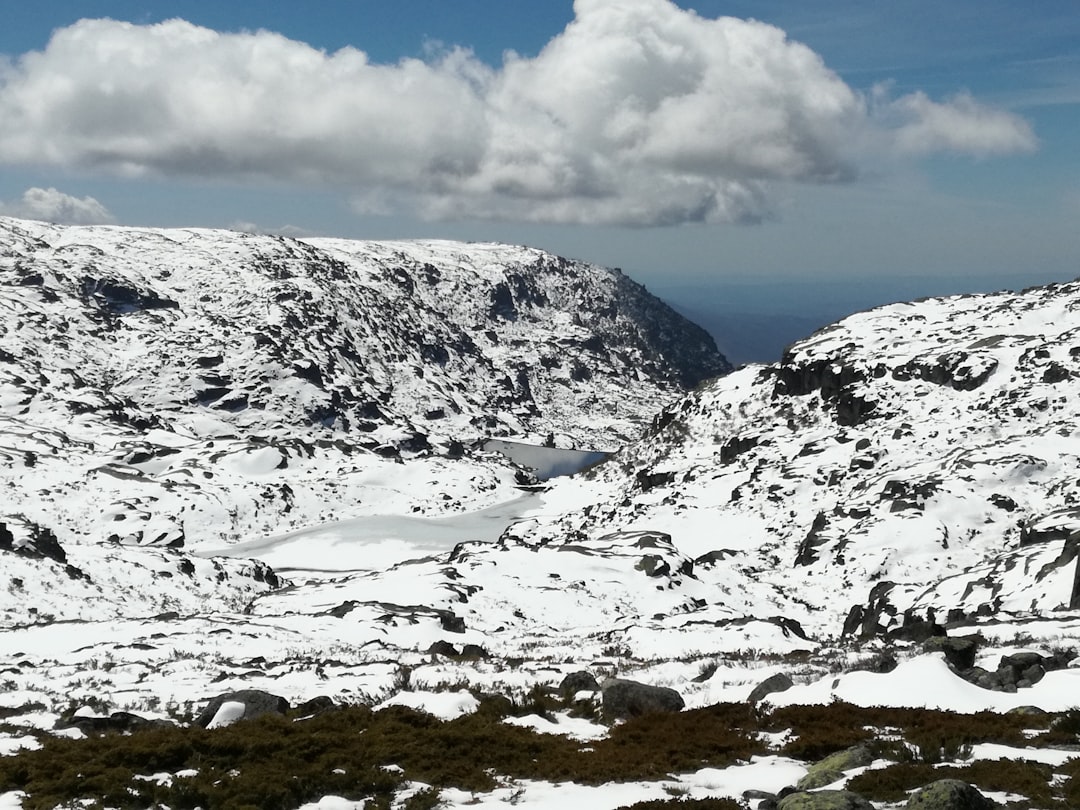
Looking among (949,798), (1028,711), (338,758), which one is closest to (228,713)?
(338,758)

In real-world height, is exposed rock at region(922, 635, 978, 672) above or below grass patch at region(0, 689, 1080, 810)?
below

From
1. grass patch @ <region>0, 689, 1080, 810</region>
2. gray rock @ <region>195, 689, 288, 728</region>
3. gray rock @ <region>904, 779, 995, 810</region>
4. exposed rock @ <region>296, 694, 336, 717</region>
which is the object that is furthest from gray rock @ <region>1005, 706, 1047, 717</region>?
gray rock @ <region>195, 689, 288, 728</region>

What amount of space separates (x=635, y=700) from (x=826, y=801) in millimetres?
8272

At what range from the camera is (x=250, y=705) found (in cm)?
1991

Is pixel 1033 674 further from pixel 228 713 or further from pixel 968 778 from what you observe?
pixel 228 713

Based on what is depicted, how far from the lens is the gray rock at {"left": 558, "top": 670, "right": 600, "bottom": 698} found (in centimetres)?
2270

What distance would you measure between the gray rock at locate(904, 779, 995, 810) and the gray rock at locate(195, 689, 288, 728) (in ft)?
44.6

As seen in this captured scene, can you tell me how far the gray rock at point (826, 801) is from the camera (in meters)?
11.9

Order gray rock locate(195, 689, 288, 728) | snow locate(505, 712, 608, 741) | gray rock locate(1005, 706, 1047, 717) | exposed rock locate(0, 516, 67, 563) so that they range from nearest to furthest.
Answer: gray rock locate(1005, 706, 1047, 717), snow locate(505, 712, 608, 741), gray rock locate(195, 689, 288, 728), exposed rock locate(0, 516, 67, 563)

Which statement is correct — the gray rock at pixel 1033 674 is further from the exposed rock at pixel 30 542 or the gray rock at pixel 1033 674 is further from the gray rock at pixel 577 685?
the exposed rock at pixel 30 542

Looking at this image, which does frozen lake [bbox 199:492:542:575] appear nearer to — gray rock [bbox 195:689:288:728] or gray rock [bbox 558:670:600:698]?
gray rock [bbox 558:670:600:698]

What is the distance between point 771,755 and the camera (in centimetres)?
1608

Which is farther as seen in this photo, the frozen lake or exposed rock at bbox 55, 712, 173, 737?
the frozen lake

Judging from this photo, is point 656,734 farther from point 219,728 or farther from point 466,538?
point 466,538
